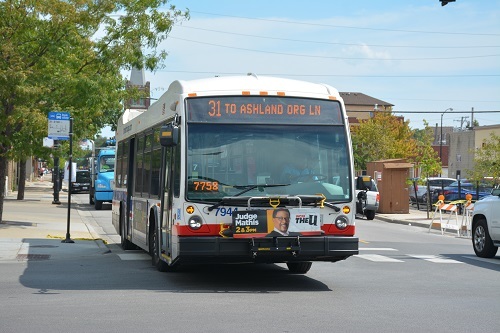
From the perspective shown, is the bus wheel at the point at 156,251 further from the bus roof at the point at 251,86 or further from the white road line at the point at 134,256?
the bus roof at the point at 251,86

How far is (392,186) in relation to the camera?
3791 centimetres

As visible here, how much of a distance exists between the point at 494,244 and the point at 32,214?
61.2 ft

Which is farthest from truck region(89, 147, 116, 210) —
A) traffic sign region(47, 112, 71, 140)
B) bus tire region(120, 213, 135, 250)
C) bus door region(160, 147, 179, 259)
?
bus door region(160, 147, 179, 259)

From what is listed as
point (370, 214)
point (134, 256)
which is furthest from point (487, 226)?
point (370, 214)

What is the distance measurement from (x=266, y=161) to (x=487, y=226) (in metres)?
7.87

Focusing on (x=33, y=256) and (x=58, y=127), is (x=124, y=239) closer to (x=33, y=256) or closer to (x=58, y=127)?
(x=33, y=256)

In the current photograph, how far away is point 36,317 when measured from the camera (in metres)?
9.41

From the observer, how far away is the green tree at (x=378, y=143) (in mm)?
66125

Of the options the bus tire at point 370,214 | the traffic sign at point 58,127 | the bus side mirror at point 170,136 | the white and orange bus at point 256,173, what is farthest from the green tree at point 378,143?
the bus side mirror at point 170,136

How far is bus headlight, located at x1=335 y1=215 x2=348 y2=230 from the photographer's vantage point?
11.9 m

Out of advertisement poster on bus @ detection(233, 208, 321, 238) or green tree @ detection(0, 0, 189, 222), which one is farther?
green tree @ detection(0, 0, 189, 222)

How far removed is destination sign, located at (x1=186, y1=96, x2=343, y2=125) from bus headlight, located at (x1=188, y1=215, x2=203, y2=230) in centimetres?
138

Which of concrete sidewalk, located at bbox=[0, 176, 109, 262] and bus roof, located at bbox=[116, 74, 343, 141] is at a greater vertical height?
bus roof, located at bbox=[116, 74, 343, 141]

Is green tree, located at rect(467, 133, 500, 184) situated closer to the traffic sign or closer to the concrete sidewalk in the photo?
the concrete sidewalk
